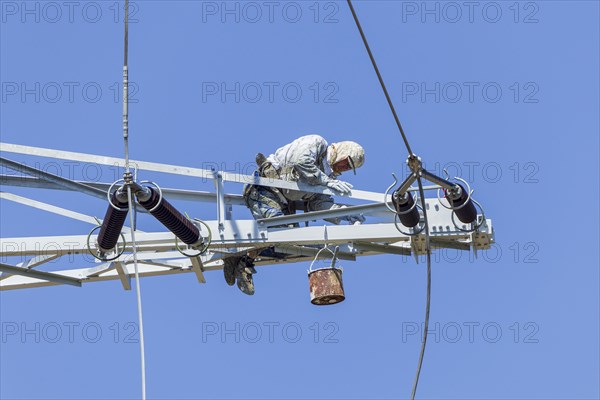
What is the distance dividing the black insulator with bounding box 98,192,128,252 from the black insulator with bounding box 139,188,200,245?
0.23 meters

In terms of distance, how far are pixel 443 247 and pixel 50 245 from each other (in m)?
3.83

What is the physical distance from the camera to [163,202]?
1473cm

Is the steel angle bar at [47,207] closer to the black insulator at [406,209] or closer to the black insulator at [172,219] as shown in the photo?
the black insulator at [172,219]

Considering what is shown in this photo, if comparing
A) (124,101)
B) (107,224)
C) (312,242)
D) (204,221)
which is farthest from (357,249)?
(124,101)

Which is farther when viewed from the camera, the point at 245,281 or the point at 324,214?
the point at 245,281

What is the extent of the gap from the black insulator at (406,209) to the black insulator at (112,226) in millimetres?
2411

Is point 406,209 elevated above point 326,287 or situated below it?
above

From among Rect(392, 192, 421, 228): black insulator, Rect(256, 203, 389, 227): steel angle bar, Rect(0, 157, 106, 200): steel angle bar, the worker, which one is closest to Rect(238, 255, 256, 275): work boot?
the worker

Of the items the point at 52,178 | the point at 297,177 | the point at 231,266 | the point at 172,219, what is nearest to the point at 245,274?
the point at 231,266

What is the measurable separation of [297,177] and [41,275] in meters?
2.79

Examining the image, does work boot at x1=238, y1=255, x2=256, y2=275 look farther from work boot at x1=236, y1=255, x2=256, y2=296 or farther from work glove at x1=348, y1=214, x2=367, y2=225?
work glove at x1=348, y1=214, x2=367, y2=225

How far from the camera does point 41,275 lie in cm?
1677

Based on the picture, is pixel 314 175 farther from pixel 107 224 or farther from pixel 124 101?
pixel 124 101

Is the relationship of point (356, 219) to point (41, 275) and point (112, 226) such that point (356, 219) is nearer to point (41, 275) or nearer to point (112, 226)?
point (112, 226)
